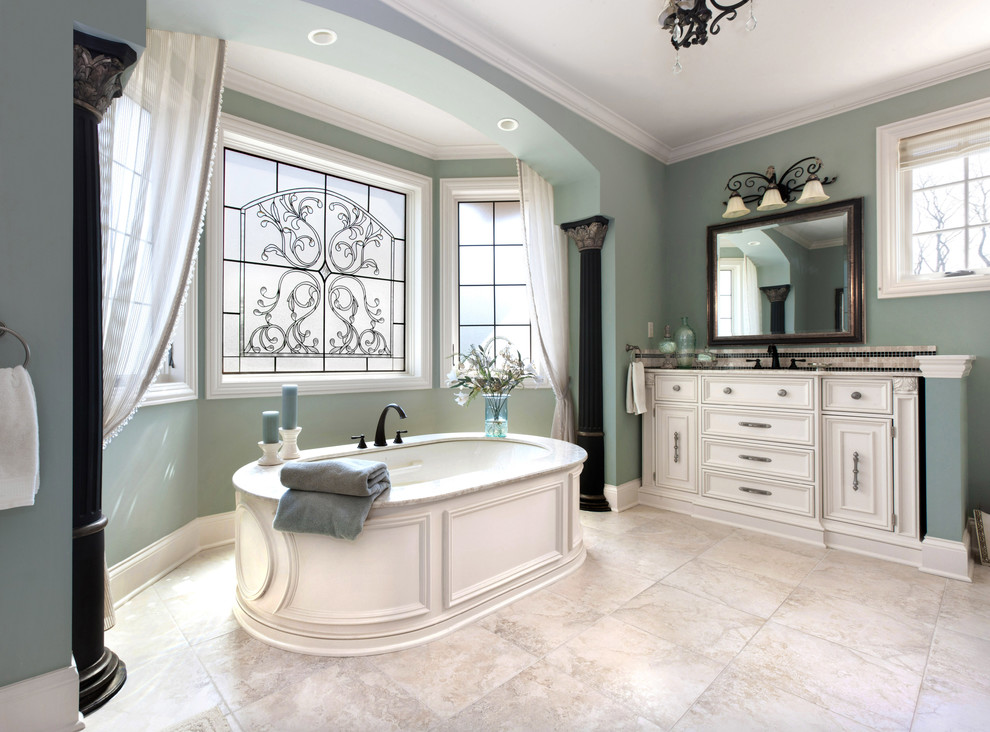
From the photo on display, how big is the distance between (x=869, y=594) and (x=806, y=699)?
1.05m

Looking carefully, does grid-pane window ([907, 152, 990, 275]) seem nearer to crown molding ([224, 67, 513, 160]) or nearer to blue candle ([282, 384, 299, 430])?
crown molding ([224, 67, 513, 160])

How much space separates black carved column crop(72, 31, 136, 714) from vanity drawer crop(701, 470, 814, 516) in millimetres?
3248

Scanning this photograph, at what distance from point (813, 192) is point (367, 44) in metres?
2.85

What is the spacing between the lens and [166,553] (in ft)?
8.20

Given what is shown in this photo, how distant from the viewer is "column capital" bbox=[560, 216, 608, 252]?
357 cm

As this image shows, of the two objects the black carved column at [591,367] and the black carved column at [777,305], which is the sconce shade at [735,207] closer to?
the black carved column at [777,305]

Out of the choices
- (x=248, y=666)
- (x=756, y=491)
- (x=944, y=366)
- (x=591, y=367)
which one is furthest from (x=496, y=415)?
(x=944, y=366)

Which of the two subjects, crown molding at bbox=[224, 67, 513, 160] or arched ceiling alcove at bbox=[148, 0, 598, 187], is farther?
crown molding at bbox=[224, 67, 513, 160]

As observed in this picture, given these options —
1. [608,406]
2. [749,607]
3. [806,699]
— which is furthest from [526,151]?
[806,699]

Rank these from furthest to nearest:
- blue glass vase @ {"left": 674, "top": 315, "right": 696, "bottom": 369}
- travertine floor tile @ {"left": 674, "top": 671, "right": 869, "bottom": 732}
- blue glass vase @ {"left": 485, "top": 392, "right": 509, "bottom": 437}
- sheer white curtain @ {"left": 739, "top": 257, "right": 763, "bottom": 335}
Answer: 1. blue glass vase @ {"left": 674, "top": 315, "right": 696, "bottom": 369}
2. sheer white curtain @ {"left": 739, "top": 257, "right": 763, "bottom": 335}
3. blue glass vase @ {"left": 485, "top": 392, "right": 509, "bottom": 437}
4. travertine floor tile @ {"left": 674, "top": 671, "right": 869, "bottom": 732}

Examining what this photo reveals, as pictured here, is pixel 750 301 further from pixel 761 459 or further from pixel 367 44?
pixel 367 44

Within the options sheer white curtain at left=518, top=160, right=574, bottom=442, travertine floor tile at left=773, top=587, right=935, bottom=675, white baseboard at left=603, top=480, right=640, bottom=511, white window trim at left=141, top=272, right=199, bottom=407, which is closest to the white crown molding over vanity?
white baseboard at left=603, top=480, right=640, bottom=511

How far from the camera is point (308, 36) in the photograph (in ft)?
7.41

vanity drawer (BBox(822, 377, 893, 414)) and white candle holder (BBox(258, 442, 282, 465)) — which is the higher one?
vanity drawer (BBox(822, 377, 893, 414))
